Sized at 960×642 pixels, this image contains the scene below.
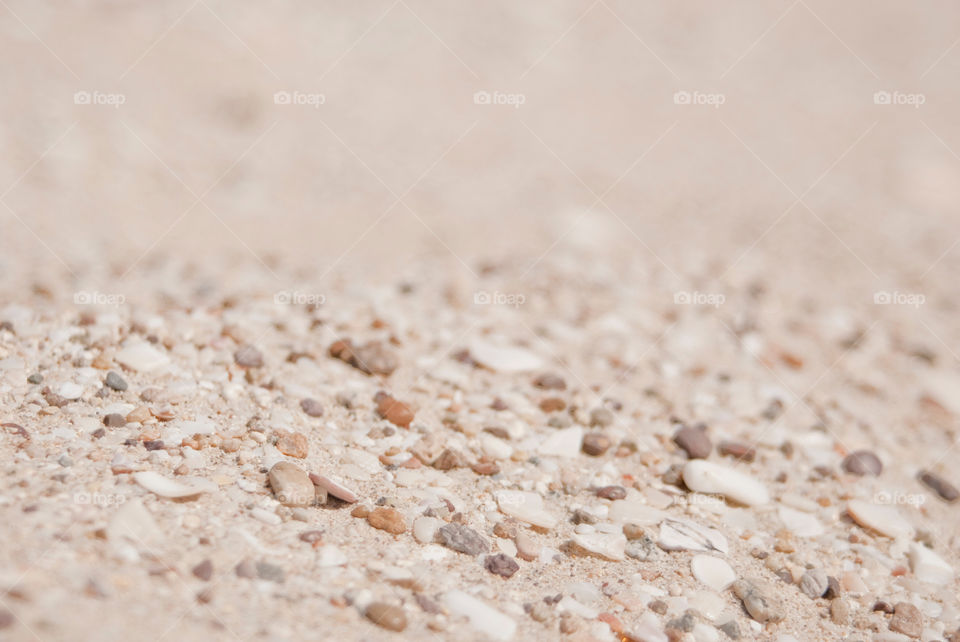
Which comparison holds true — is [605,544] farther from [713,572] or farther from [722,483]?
[722,483]

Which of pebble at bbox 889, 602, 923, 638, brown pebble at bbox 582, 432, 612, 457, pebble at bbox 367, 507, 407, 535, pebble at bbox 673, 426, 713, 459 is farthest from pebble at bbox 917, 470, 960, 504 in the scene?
pebble at bbox 367, 507, 407, 535

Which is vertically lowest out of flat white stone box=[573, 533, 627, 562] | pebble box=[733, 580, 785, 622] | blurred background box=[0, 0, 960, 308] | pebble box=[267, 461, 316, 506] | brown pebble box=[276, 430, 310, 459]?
pebble box=[267, 461, 316, 506]

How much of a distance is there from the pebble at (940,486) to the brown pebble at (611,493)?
5.18ft

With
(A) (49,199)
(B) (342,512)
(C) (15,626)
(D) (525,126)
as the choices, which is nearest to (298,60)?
(D) (525,126)

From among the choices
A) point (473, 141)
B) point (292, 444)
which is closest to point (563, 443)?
point (292, 444)

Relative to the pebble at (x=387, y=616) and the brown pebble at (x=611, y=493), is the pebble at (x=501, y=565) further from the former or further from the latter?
the brown pebble at (x=611, y=493)

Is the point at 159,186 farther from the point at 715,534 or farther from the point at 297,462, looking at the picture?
the point at 715,534

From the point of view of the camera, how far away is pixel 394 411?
3273mm

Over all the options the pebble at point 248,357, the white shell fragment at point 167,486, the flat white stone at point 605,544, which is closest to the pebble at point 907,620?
the flat white stone at point 605,544

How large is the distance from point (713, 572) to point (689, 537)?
178 millimetres

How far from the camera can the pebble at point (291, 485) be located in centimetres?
253

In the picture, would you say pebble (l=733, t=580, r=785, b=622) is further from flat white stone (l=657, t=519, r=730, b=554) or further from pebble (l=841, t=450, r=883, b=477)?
pebble (l=841, t=450, r=883, b=477)

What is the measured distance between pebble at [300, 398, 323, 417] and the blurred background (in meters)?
1.63

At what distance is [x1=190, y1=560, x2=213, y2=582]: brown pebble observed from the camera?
2.07 m
